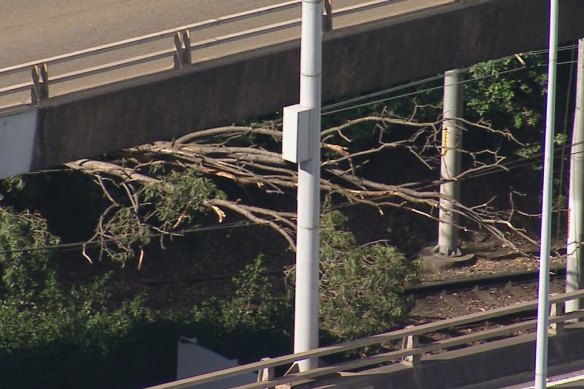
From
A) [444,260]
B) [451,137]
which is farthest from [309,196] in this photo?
[444,260]

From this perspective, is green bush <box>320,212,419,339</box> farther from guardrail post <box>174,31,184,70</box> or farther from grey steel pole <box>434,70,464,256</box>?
grey steel pole <box>434,70,464,256</box>

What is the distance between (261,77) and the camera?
45.4ft

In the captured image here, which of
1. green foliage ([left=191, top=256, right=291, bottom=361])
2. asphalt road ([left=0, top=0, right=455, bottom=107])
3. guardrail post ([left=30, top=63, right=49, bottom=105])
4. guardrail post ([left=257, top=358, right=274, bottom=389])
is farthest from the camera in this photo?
green foliage ([left=191, top=256, right=291, bottom=361])

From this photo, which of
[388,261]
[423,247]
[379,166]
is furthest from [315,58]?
[379,166]

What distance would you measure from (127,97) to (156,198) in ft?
22.7

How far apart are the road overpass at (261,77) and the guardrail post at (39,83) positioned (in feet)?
0.10

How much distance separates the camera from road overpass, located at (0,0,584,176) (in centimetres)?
1298

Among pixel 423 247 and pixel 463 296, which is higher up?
pixel 423 247

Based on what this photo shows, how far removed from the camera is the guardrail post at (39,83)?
1286 cm

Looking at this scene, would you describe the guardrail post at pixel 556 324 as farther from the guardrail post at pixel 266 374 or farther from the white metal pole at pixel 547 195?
the guardrail post at pixel 266 374

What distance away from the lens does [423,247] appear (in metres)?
25.2

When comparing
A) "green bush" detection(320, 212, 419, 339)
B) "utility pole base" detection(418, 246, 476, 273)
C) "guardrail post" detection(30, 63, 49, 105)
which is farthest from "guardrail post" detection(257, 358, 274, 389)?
"utility pole base" detection(418, 246, 476, 273)

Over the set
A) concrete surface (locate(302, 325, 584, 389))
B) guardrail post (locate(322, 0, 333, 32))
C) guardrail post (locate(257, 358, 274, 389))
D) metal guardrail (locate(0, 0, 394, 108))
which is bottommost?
guardrail post (locate(257, 358, 274, 389))

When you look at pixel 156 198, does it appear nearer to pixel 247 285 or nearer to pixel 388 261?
pixel 247 285
